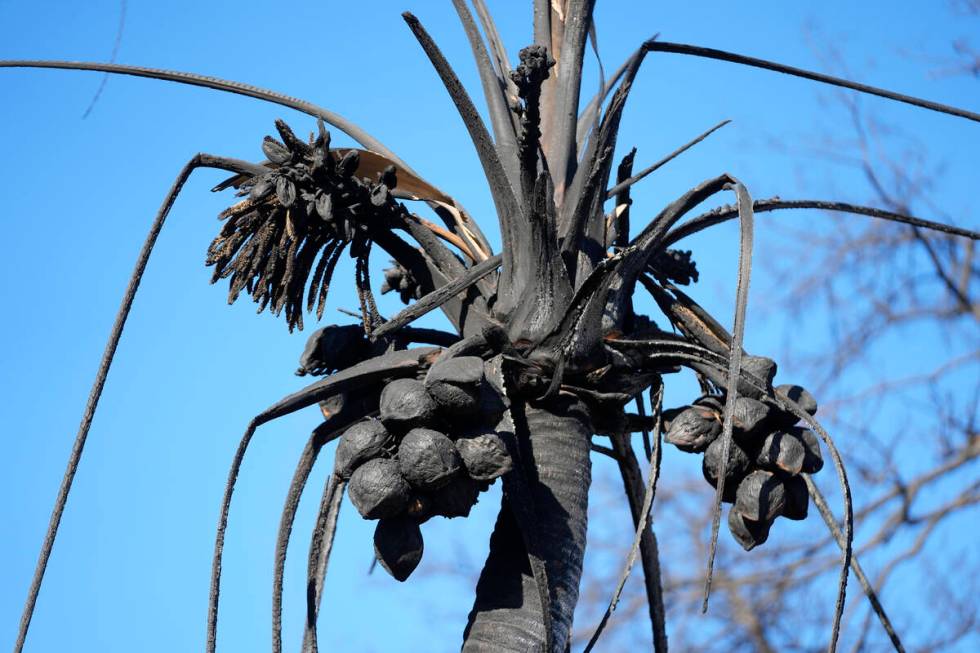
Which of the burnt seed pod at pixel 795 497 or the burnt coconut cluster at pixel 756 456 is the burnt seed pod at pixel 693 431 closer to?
the burnt coconut cluster at pixel 756 456

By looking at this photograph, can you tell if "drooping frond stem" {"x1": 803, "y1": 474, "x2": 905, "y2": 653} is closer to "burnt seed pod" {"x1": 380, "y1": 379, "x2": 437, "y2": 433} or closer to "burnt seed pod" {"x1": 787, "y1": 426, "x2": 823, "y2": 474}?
"burnt seed pod" {"x1": 787, "y1": 426, "x2": 823, "y2": 474}

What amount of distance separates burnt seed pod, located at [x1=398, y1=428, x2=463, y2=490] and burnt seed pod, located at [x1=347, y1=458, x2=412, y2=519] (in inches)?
0.8

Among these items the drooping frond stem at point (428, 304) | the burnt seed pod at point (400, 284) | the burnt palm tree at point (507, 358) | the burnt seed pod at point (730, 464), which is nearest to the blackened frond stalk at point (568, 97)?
the burnt palm tree at point (507, 358)

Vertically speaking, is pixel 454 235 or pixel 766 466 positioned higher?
pixel 454 235

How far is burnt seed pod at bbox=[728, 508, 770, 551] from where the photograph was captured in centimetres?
278

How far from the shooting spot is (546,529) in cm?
261

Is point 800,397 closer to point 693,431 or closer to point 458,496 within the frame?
point 693,431

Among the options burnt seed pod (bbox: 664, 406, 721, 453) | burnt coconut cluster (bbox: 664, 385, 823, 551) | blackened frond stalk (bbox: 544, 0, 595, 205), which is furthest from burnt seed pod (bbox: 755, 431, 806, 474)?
blackened frond stalk (bbox: 544, 0, 595, 205)

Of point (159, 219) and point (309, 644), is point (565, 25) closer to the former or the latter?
point (159, 219)

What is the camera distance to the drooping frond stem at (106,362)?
236 cm

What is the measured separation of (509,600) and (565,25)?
1.37 meters

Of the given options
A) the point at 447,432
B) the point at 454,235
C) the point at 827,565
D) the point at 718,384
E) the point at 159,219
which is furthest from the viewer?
the point at 827,565

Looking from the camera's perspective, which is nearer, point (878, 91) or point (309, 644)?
point (309, 644)

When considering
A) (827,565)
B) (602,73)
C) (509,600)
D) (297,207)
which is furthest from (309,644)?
(827,565)
